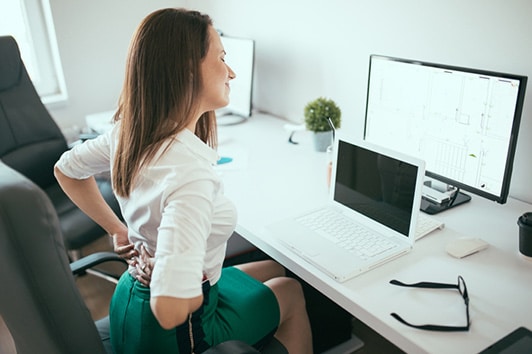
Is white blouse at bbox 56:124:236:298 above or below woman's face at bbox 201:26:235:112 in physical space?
below

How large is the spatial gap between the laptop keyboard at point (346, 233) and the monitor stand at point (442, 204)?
25cm

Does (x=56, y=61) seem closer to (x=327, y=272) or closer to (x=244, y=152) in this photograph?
(x=244, y=152)

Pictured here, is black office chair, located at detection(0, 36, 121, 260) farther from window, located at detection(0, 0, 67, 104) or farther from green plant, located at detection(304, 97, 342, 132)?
green plant, located at detection(304, 97, 342, 132)

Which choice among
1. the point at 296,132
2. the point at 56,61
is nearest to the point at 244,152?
the point at 296,132

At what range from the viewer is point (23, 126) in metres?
2.11

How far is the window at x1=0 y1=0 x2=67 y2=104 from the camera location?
253 cm

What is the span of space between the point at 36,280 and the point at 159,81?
1.48 feet

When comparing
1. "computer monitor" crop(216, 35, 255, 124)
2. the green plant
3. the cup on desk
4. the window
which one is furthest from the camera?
the window

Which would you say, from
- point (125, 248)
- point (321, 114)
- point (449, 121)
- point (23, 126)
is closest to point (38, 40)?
point (23, 126)

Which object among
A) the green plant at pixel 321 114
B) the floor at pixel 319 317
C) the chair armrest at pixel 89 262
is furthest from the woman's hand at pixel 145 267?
the green plant at pixel 321 114

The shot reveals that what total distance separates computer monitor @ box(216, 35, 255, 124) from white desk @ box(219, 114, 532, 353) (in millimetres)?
596

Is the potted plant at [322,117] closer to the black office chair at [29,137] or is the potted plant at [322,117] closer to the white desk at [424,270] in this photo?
the white desk at [424,270]

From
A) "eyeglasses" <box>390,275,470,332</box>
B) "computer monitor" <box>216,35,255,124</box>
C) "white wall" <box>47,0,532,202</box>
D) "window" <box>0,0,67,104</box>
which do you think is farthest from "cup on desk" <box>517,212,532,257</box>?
"window" <box>0,0,67,104</box>

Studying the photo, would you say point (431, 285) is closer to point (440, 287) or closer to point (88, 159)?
point (440, 287)
